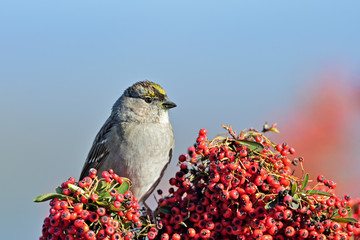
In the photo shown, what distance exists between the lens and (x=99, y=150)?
4.92m

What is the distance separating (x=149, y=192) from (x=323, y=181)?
7.82 feet

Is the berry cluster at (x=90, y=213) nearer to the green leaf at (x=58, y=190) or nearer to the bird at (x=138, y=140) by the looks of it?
the green leaf at (x=58, y=190)

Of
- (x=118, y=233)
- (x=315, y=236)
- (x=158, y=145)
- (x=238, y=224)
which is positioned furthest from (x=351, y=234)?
(x=158, y=145)

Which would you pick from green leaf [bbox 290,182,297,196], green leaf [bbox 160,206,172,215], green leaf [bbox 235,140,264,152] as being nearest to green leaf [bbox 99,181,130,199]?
green leaf [bbox 160,206,172,215]

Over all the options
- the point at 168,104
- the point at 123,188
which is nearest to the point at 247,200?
the point at 123,188

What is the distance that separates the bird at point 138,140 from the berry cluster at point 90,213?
1.78 m

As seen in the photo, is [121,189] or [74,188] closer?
[74,188]

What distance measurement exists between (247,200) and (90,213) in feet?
3.01

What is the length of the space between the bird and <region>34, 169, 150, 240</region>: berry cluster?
1778 mm

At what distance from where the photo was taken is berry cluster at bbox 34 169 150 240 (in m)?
2.52

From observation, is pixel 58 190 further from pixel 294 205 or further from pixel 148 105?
pixel 148 105

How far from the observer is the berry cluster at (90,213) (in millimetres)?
2520

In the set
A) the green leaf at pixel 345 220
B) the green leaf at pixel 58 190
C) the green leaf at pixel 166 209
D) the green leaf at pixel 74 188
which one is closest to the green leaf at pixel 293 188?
the green leaf at pixel 345 220

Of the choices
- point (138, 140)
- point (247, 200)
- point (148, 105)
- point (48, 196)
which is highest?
point (148, 105)
